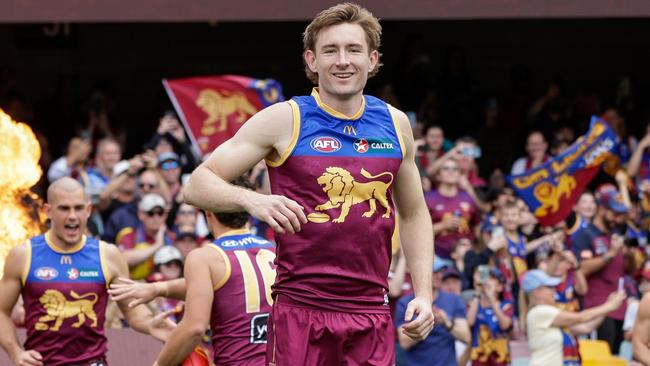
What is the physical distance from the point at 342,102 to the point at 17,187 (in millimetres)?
6735

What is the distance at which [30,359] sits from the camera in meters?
8.95

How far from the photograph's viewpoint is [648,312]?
31.1 ft

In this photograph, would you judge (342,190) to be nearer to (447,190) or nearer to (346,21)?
(346,21)

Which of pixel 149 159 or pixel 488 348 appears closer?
pixel 488 348

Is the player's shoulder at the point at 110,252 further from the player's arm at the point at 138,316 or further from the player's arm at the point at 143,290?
the player's arm at the point at 143,290

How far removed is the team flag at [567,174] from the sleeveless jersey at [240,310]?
7.18m

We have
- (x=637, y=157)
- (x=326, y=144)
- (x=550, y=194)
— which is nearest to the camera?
(x=326, y=144)

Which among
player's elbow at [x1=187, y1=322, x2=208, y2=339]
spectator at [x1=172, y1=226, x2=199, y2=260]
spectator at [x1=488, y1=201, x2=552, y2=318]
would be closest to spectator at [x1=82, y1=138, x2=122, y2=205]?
spectator at [x1=172, y1=226, x2=199, y2=260]

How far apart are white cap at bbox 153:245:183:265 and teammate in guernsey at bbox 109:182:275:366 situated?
3.68m

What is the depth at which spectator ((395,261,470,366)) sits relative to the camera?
472 inches

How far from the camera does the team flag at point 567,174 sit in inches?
592

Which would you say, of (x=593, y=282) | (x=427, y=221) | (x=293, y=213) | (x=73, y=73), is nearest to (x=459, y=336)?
(x=593, y=282)

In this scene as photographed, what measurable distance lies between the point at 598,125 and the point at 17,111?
258 inches

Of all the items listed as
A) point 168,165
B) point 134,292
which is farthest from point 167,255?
point 134,292
